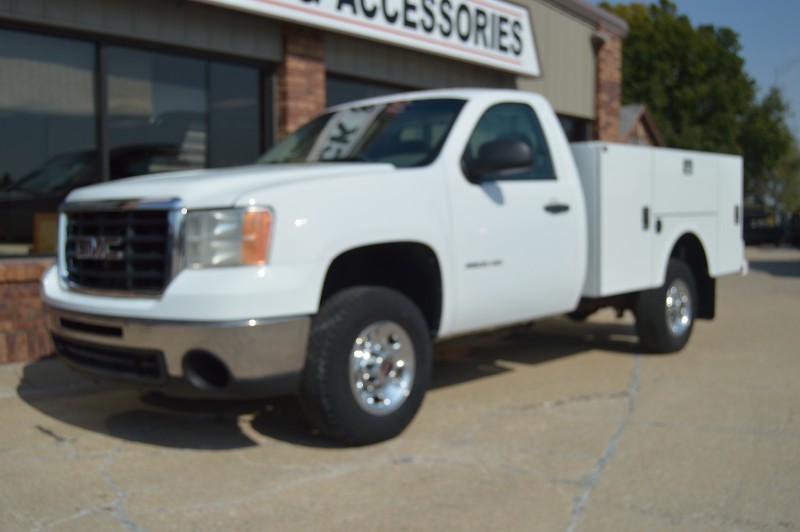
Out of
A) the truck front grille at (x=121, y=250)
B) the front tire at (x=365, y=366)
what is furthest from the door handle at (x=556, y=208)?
the truck front grille at (x=121, y=250)

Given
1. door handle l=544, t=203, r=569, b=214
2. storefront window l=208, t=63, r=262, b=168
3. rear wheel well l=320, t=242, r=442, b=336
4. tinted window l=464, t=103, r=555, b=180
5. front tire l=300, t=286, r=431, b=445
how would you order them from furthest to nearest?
1. storefront window l=208, t=63, r=262, b=168
2. door handle l=544, t=203, r=569, b=214
3. tinted window l=464, t=103, r=555, b=180
4. rear wheel well l=320, t=242, r=442, b=336
5. front tire l=300, t=286, r=431, b=445

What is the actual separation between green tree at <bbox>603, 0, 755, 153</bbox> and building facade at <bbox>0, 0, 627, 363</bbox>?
32.1 metres

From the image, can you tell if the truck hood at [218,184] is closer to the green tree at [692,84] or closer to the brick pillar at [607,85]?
the brick pillar at [607,85]

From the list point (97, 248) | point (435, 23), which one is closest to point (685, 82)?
point (435, 23)

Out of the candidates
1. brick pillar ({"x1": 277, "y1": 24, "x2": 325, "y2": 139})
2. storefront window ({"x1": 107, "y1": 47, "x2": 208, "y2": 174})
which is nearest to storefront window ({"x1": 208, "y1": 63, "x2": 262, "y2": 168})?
storefront window ({"x1": 107, "y1": 47, "x2": 208, "y2": 174})

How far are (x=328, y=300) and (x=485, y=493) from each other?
1.28 m

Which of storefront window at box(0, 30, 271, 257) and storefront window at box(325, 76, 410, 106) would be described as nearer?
storefront window at box(0, 30, 271, 257)

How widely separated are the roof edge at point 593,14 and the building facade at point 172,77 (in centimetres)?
173

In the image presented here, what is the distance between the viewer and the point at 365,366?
456 centimetres

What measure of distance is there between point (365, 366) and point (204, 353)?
0.92 meters

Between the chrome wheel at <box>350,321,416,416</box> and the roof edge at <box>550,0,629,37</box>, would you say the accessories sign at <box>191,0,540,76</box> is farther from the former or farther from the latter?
the chrome wheel at <box>350,321,416,416</box>

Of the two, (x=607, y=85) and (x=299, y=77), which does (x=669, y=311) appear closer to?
(x=299, y=77)

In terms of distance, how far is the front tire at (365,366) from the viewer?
14.2 feet

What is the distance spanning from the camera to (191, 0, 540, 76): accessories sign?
9.02 m
